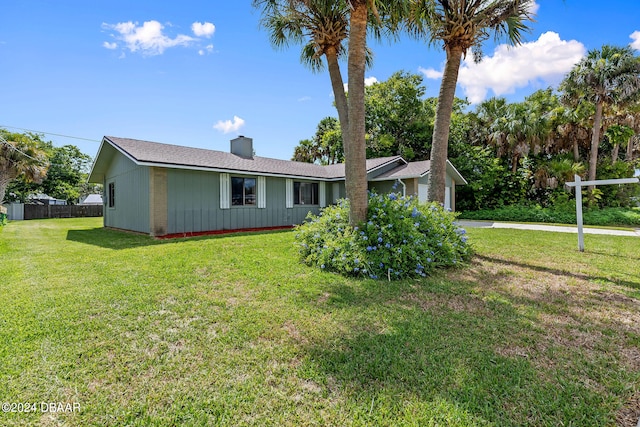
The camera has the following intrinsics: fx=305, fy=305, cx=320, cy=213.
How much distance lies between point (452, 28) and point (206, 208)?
9.64 m

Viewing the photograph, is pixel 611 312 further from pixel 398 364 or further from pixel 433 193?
pixel 433 193

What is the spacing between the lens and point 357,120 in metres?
5.82

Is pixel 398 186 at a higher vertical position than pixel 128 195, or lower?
higher

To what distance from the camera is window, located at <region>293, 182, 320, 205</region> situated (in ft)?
48.5

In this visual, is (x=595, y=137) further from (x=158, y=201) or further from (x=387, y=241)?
(x=158, y=201)

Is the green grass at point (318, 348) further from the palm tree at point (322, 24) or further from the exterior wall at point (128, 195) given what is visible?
the exterior wall at point (128, 195)

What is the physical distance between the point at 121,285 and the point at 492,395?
4.84m

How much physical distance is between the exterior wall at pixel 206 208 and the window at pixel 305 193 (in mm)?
1010

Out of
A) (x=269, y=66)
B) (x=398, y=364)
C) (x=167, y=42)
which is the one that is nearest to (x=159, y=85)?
(x=167, y=42)

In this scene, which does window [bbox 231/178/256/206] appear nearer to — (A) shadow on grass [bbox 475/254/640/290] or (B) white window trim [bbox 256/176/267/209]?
(B) white window trim [bbox 256/176/267/209]

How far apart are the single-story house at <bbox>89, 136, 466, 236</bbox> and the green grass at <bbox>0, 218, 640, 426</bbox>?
571 cm

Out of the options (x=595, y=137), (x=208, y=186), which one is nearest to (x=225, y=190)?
(x=208, y=186)

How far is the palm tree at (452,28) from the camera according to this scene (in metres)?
6.76

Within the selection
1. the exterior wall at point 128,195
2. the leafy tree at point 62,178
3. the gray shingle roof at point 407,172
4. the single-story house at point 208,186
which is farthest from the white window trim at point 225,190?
the leafy tree at point 62,178
